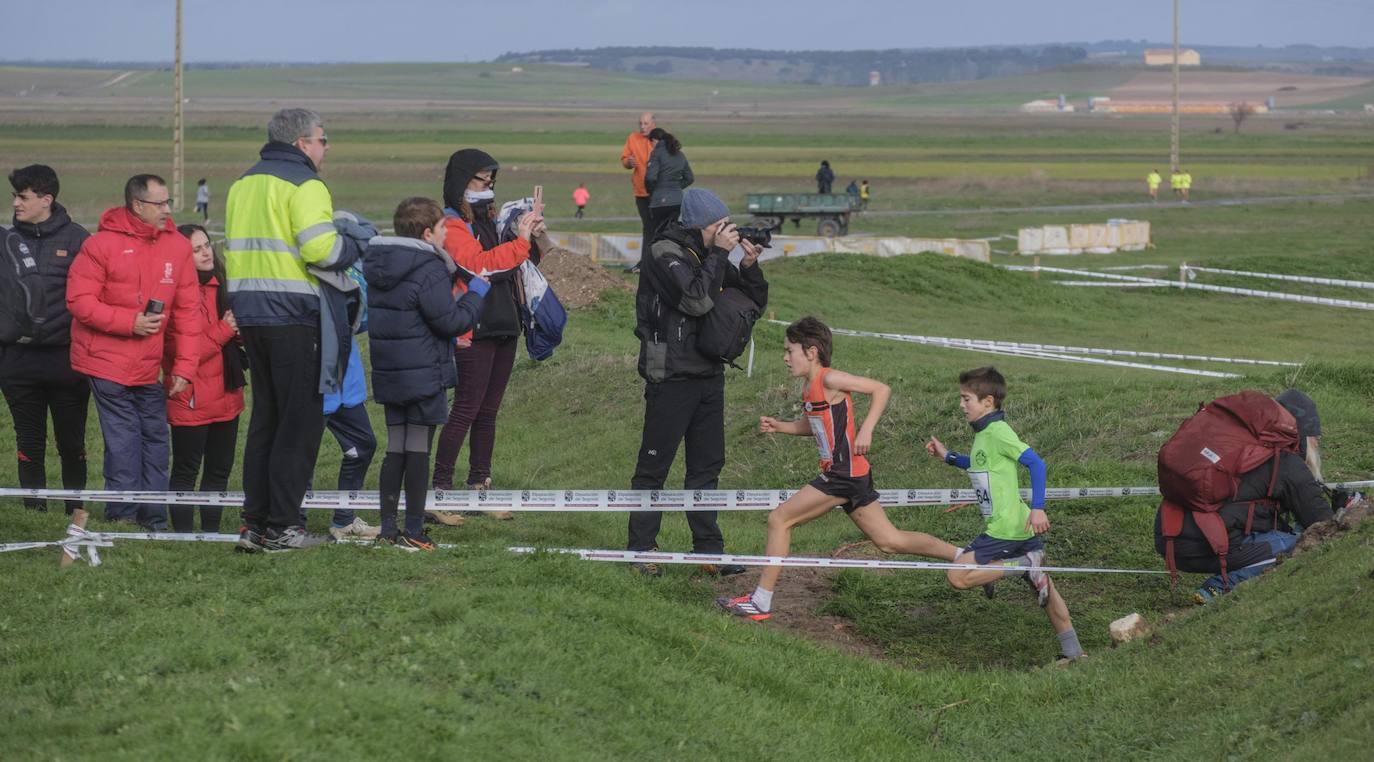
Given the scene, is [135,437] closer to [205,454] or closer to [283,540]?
[205,454]

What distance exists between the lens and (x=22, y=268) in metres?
9.68

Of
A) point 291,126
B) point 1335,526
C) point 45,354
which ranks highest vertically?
point 291,126

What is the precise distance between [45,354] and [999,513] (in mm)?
5968

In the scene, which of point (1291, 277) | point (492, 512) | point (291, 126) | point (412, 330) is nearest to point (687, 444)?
point (492, 512)

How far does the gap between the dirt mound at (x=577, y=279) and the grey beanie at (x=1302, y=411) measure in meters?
13.3

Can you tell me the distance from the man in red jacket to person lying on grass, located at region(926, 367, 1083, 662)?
468 cm

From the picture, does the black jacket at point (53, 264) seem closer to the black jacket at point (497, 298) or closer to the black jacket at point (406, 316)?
the black jacket at point (497, 298)

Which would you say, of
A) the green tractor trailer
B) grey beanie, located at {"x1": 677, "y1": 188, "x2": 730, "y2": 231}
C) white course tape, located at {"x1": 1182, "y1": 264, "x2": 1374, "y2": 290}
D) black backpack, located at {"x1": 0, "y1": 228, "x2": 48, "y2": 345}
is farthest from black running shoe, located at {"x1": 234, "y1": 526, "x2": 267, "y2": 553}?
the green tractor trailer

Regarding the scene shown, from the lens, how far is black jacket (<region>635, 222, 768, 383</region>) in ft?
28.0

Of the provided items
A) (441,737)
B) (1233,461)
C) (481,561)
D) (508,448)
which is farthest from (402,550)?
(508,448)

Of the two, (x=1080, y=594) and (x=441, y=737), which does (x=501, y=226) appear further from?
(x=441, y=737)

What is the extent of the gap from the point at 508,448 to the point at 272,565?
23.0 feet

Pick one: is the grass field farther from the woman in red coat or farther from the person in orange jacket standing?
the person in orange jacket standing

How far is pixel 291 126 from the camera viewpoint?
8.04m
